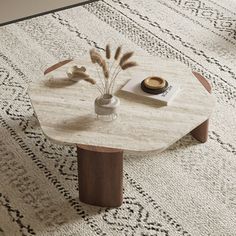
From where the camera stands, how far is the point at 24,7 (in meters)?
3.94

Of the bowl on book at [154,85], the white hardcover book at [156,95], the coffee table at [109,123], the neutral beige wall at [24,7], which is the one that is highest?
the bowl on book at [154,85]

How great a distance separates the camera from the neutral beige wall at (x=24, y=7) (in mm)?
3889

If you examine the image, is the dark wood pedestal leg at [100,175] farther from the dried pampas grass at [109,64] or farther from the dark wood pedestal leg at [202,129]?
the dark wood pedestal leg at [202,129]

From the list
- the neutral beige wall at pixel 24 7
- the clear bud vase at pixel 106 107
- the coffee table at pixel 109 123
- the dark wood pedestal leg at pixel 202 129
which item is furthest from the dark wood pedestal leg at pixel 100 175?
the neutral beige wall at pixel 24 7

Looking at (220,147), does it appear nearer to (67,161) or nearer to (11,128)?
(67,161)

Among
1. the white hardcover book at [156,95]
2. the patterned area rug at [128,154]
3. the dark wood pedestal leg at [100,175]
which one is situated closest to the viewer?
the dark wood pedestal leg at [100,175]

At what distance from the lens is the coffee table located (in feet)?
7.42

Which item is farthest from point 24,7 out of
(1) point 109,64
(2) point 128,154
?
(2) point 128,154

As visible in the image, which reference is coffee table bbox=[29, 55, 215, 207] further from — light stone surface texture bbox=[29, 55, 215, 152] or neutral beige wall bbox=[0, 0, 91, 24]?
neutral beige wall bbox=[0, 0, 91, 24]

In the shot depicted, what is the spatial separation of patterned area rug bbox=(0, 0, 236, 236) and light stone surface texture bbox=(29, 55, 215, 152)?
12cm

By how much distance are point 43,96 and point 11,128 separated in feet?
1.54

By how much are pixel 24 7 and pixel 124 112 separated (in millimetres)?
1849

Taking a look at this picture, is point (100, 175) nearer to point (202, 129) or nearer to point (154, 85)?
point (154, 85)

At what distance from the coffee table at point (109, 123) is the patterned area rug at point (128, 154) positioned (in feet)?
0.31
